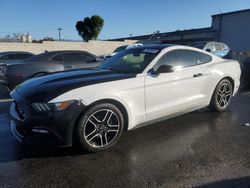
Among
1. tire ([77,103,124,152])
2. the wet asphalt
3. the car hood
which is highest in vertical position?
the car hood

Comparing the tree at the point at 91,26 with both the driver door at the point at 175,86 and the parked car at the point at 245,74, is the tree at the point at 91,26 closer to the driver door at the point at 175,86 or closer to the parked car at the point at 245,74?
the parked car at the point at 245,74

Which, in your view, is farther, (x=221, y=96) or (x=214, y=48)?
(x=214, y=48)

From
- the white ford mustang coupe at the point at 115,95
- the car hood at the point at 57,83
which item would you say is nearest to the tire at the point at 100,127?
the white ford mustang coupe at the point at 115,95

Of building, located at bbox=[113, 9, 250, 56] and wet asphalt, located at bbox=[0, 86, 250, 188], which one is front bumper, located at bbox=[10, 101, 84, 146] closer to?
wet asphalt, located at bbox=[0, 86, 250, 188]

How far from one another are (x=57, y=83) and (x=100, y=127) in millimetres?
885

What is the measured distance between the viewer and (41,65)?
953 centimetres

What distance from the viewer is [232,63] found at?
6680 mm

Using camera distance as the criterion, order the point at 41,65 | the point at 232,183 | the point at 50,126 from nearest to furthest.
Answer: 1. the point at 232,183
2. the point at 50,126
3. the point at 41,65

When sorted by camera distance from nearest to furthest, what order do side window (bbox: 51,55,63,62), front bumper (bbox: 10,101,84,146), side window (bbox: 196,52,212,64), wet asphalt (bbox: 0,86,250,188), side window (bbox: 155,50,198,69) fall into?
wet asphalt (bbox: 0,86,250,188)
front bumper (bbox: 10,101,84,146)
side window (bbox: 155,50,198,69)
side window (bbox: 196,52,212,64)
side window (bbox: 51,55,63,62)

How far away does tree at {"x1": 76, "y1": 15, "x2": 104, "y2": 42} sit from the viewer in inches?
1945

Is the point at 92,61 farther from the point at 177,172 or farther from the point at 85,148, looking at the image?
the point at 177,172

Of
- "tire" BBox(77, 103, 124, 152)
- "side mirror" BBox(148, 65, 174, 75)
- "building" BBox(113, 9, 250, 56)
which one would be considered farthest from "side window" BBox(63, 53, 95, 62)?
"building" BBox(113, 9, 250, 56)

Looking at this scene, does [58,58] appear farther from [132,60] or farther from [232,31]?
[232,31]

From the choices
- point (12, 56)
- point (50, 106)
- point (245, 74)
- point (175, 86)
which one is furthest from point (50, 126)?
point (12, 56)
